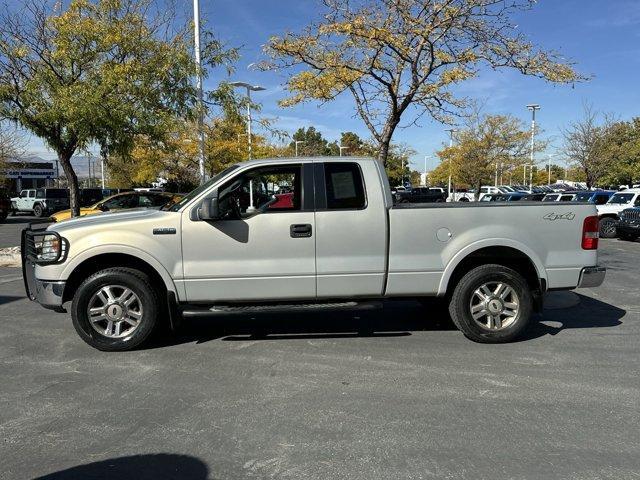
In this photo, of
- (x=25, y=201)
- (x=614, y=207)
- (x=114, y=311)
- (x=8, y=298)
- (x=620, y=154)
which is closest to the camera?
(x=114, y=311)

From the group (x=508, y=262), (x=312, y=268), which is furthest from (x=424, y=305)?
(x=312, y=268)

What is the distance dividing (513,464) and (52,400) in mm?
3470

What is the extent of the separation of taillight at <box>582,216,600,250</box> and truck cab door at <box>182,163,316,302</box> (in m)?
2.87

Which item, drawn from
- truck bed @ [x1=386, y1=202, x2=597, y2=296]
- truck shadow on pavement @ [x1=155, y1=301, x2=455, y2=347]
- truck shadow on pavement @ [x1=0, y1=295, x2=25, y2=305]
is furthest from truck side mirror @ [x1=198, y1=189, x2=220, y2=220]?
truck shadow on pavement @ [x1=0, y1=295, x2=25, y2=305]

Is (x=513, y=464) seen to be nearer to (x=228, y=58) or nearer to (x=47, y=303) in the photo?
(x=47, y=303)

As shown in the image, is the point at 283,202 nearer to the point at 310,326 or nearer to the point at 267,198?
the point at 267,198

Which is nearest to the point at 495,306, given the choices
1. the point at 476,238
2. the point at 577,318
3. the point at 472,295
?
the point at 472,295

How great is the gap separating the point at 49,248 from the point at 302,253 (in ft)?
8.37

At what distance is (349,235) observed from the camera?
17.6 ft

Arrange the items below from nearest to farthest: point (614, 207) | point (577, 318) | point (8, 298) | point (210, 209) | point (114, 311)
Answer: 1. point (210, 209)
2. point (114, 311)
3. point (577, 318)
4. point (8, 298)
5. point (614, 207)

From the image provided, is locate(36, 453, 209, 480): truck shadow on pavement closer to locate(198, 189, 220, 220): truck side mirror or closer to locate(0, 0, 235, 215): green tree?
locate(198, 189, 220, 220): truck side mirror

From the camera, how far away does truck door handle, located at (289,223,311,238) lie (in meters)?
5.31

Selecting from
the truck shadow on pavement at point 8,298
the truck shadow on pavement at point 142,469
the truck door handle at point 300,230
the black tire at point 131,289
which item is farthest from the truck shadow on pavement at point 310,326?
the truck shadow on pavement at point 8,298

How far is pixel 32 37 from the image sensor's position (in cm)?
1049
